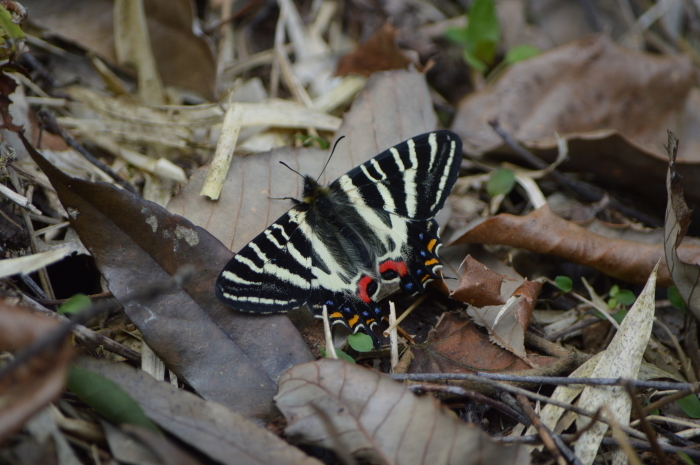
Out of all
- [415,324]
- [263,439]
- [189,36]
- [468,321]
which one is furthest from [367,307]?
[189,36]

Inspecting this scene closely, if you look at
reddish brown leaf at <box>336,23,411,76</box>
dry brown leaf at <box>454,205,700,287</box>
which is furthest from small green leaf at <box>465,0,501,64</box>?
dry brown leaf at <box>454,205,700,287</box>

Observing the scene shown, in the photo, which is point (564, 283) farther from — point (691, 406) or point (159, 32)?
point (159, 32)

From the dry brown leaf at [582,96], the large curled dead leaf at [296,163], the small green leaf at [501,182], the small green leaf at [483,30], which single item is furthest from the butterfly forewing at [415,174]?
the small green leaf at [483,30]

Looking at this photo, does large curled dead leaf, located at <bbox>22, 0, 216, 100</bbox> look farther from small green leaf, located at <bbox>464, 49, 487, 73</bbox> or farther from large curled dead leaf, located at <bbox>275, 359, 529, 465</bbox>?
large curled dead leaf, located at <bbox>275, 359, 529, 465</bbox>

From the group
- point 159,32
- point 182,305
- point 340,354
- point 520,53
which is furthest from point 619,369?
point 159,32

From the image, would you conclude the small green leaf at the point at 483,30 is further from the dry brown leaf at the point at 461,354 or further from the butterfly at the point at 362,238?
the dry brown leaf at the point at 461,354
